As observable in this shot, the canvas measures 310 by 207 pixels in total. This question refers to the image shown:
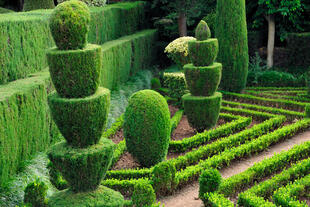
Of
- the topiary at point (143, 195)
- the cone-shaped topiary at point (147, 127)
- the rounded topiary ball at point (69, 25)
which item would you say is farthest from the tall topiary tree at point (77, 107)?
the cone-shaped topiary at point (147, 127)

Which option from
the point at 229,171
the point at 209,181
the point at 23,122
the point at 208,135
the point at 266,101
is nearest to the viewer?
the point at 209,181

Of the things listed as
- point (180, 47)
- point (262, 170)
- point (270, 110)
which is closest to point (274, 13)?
point (180, 47)

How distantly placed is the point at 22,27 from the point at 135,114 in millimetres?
3781

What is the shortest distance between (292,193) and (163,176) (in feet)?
9.42

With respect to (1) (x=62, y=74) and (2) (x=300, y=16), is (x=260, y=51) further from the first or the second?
(1) (x=62, y=74)

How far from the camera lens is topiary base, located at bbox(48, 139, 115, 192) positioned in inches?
267

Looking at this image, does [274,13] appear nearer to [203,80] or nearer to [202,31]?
[202,31]

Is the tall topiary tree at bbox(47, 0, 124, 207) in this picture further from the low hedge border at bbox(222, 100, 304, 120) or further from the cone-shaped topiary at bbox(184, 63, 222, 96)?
the low hedge border at bbox(222, 100, 304, 120)

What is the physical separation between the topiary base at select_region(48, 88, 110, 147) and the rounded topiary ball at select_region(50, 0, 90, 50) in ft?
3.13

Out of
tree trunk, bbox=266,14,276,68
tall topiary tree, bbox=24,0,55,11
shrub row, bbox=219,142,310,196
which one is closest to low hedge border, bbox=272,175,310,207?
shrub row, bbox=219,142,310,196

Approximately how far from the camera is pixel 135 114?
9.85 metres

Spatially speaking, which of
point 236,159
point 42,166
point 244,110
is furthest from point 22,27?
point 244,110

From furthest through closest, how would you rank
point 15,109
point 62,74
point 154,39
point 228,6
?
point 154,39 < point 228,6 < point 15,109 < point 62,74

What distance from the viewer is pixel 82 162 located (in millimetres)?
6770
